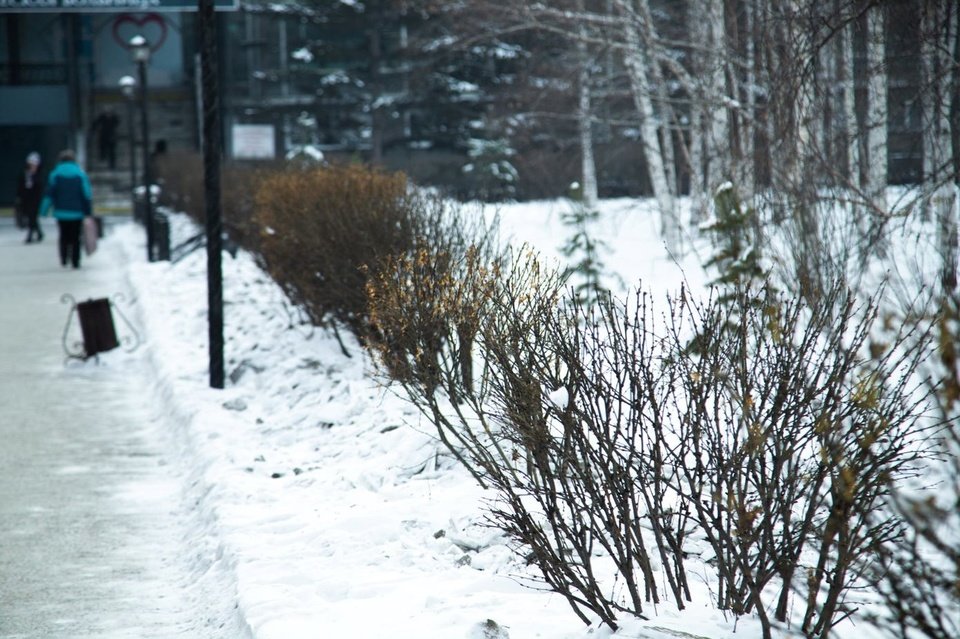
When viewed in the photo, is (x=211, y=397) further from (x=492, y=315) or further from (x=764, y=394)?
(x=764, y=394)

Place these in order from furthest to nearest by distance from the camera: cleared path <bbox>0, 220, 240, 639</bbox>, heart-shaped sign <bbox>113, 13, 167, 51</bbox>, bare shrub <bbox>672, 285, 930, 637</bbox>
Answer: heart-shaped sign <bbox>113, 13, 167, 51</bbox> → cleared path <bbox>0, 220, 240, 639</bbox> → bare shrub <bbox>672, 285, 930, 637</bbox>

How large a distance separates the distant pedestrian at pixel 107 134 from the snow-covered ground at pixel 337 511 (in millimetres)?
36362

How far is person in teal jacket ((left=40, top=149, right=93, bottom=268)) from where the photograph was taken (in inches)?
805

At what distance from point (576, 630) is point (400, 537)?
1.54 metres

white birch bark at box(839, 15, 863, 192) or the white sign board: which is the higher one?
the white sign board

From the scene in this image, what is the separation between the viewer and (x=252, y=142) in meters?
36.3

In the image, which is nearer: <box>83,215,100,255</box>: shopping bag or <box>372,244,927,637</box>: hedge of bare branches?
<box>372,244,927,637</box>: hedge of bare branches

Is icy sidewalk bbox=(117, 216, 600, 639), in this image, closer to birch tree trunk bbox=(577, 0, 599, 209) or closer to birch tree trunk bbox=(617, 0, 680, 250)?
birch tree trunk bbox=(577, 0, 599, 209)

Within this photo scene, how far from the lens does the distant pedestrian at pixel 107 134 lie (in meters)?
46.6

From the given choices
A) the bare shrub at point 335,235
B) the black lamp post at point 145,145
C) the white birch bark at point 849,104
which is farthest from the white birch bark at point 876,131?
the black lamp post at point 145,145

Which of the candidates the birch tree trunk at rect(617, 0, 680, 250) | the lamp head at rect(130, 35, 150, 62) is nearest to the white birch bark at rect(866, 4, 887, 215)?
the birch tree trunk at rect(617, 0, 680, 250)

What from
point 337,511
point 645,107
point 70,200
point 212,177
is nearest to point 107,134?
point 70,200

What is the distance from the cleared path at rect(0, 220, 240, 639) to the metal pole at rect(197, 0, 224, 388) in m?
0.71

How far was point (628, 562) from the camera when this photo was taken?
14.6 feet
